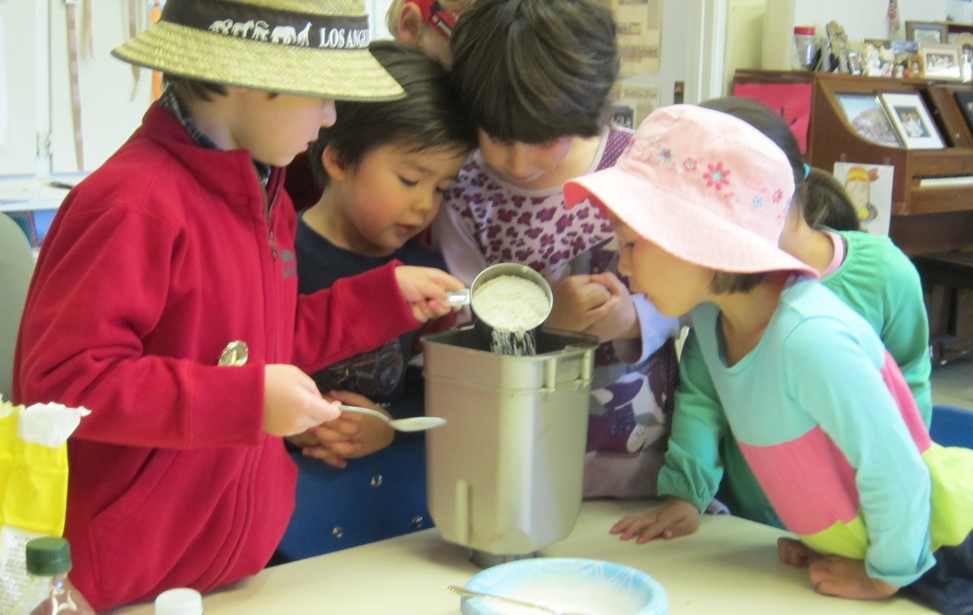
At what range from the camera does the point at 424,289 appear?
45.7 inches

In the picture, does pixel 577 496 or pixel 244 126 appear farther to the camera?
pixel 577 496

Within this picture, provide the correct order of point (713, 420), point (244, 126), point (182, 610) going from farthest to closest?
point (713, 420) < point (244, 126) < point (182, 610)

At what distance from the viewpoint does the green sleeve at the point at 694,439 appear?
131 cm

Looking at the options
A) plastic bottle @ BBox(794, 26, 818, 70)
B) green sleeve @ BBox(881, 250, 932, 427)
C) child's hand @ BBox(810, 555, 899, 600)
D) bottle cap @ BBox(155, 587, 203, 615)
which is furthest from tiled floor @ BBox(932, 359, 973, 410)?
bottle cap @ BBox(155, 587, 203, 615)

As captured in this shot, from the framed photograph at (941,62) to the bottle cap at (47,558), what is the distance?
4.02m

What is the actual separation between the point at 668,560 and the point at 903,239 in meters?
3.39

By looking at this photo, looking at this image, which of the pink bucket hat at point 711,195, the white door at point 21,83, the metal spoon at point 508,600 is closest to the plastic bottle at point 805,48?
the white door at point 21,83

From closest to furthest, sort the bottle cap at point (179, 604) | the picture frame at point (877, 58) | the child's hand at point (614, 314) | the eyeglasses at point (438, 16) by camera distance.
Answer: the bottle cap at point (179, 604)
the child's hand at point (614, 314)
the eyeglasses at point (438, 16)
the picture frame at point (877, 58)

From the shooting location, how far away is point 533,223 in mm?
1356

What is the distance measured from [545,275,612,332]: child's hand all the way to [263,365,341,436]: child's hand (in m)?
0.39

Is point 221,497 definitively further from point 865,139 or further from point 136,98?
point 865,139

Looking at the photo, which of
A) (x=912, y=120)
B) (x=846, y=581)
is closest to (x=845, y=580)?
(x=846, y=581)

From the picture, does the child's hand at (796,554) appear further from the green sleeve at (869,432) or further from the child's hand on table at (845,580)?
the green sleeve at (869,432)

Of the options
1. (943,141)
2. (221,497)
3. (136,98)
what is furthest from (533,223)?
(943,141)
